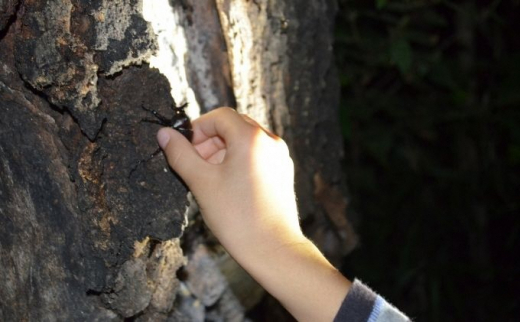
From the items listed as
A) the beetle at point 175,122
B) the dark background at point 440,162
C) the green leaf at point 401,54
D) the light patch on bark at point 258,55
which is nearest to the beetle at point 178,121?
the beetle at point 175,122

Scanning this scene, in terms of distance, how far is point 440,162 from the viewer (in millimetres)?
3035

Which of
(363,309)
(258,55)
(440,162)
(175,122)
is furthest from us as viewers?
(440,162)

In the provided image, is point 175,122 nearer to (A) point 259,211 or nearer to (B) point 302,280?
(A) point 259,211

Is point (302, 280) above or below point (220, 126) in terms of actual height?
below

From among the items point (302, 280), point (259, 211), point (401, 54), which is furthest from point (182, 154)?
point (401, 54)

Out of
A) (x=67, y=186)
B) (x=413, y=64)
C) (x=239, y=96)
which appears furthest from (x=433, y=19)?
(x=67, y=186)

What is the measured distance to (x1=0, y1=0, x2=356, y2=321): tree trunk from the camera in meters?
1.12

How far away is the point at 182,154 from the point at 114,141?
11cm

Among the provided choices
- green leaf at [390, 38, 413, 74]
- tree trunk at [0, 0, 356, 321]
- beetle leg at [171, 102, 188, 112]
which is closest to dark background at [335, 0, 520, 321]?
green leaf at [390, 38, 413, 74]

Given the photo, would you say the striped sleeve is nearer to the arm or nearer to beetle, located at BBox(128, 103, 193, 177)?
the arm

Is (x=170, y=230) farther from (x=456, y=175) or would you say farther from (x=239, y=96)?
(x=456, y=175)

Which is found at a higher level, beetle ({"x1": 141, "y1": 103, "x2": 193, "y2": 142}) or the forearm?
beetle ({"x1": 141, "y1": 103, "x2": 193, "y2": 142})

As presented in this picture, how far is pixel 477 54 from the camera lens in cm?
300

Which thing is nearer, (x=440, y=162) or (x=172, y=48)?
(x=172, y=48)
